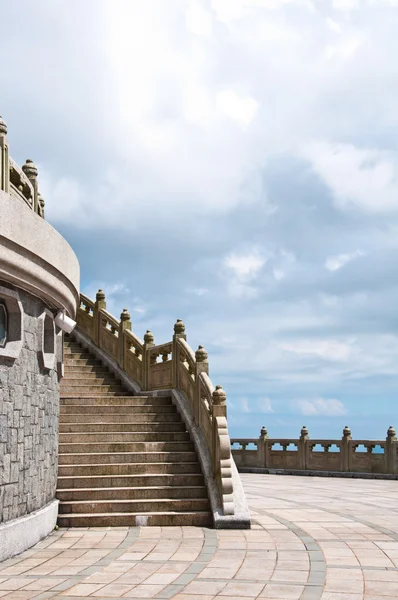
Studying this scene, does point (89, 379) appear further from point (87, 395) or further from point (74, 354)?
point (74, 354)

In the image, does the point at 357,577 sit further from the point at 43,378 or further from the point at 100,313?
the point at 100,313

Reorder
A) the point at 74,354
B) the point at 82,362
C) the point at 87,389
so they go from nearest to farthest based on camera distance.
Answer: the point at 87,389 < the point at 82,362 < the point at 74,354

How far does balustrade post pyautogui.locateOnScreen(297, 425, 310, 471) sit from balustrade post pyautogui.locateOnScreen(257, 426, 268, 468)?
4.54ft

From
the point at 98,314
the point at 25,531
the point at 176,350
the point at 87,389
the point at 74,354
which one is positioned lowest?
the point at 25,531

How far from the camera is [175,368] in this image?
1592cm

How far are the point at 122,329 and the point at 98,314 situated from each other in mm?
1891

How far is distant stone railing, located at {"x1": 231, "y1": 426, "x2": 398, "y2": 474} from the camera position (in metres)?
24.2

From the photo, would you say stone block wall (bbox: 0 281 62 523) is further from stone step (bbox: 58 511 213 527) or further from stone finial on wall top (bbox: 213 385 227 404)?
stone finial on wall top (bbox: 213 385 227 404)

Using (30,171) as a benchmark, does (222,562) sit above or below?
below

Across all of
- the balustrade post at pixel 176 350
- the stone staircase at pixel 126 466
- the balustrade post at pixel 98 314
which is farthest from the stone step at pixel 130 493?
the balustrade post at pixel 98 314

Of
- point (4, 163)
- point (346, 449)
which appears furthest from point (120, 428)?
point (346, 449)

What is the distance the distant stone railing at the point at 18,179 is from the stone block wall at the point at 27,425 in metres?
1.52

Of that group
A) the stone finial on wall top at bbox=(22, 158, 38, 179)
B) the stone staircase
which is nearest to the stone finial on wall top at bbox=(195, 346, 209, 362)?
the stone staircase

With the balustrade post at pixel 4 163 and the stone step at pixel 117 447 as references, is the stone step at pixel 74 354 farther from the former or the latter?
the balustrade post at pixel 4 163
